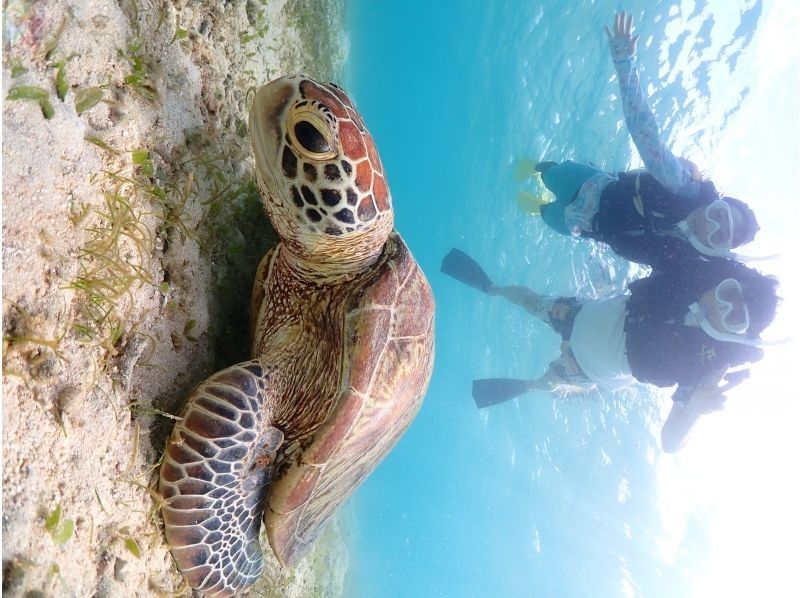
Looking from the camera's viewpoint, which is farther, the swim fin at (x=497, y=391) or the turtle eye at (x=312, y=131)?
the swim fin at (x=497, y=391)

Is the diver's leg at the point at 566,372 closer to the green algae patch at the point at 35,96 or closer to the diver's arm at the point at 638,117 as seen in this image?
the diver's arm at the point at 638,117

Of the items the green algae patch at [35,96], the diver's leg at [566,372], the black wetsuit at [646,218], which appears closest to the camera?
the green algae patch at [35,96]

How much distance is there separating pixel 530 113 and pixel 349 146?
22.3 feet

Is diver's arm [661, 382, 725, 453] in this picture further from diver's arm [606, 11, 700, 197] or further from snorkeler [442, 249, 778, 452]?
diver's arm [606, 11, 700, 197]

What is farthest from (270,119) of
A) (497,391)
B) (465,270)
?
(497,391)

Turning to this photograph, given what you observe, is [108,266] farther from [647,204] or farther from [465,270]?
[465,270]

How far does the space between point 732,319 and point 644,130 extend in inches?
56.4

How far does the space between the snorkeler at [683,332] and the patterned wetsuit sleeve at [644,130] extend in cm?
70

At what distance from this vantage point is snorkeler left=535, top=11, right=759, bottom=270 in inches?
136

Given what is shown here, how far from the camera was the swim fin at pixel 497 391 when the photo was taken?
5570 mm

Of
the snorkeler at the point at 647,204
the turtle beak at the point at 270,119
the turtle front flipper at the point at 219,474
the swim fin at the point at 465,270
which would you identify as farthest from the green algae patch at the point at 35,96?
the swim fin at the point at 465,270

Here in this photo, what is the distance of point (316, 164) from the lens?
61.5 inches

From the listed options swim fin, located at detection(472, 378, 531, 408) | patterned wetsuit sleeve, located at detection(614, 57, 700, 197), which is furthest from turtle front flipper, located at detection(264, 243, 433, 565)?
swim fin, located at detection(472, 378, 531, 408)

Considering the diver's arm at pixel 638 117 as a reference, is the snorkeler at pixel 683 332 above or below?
below
